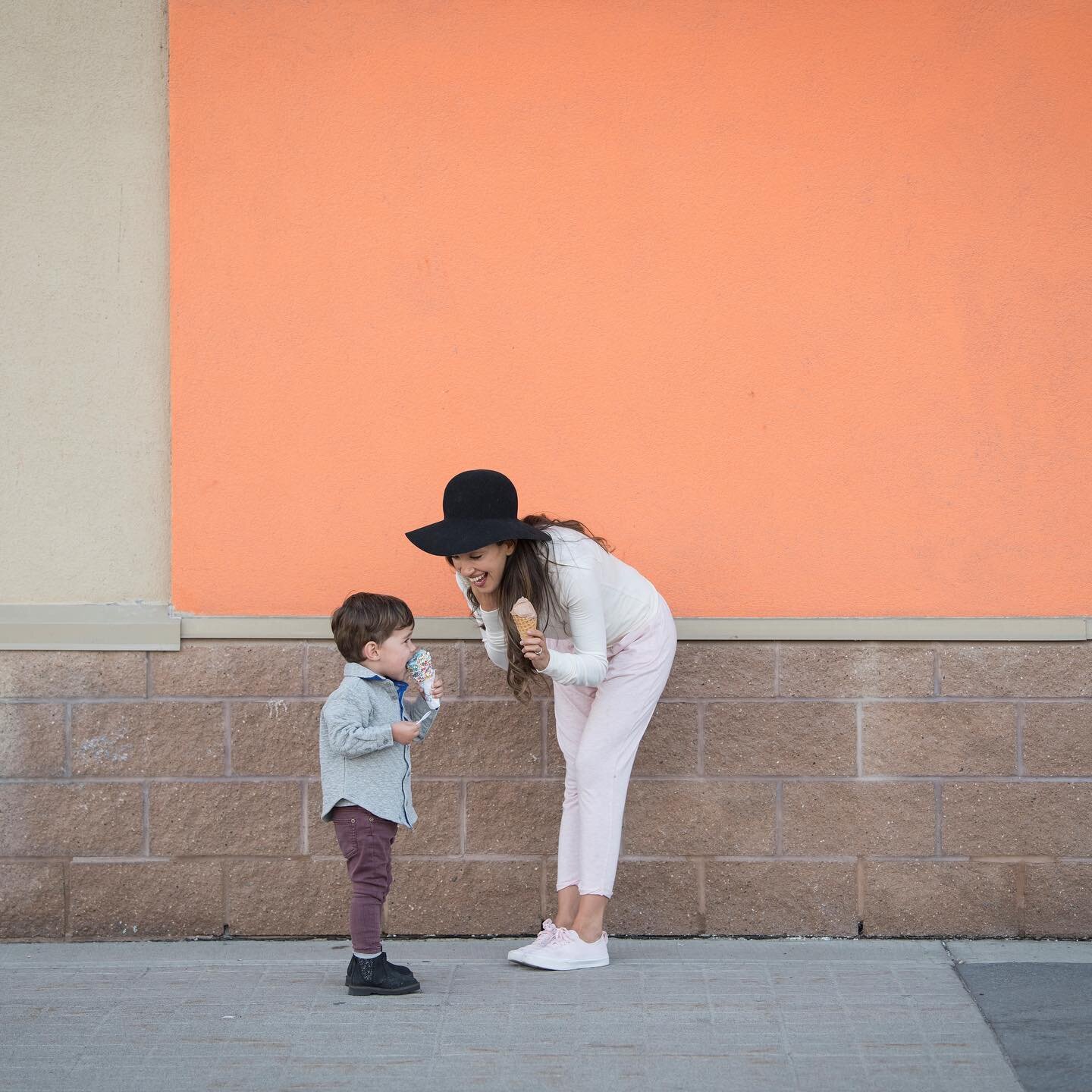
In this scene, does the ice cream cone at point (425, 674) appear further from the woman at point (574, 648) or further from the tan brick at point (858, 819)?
the tan brick at point (858, 819)

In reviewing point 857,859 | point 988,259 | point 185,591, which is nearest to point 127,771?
point 185,591

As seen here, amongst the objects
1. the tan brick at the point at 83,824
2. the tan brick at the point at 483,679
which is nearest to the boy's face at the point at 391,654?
the tan brick at the point at 483,679

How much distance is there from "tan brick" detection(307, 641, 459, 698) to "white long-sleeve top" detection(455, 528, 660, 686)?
1.36 ft

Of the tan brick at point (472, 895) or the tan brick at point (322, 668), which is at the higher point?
the tan brick at point (322, 668)

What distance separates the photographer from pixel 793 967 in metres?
4.35

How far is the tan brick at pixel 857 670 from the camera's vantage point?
15.3ft

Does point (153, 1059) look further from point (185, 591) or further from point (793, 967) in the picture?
point (793, 967)

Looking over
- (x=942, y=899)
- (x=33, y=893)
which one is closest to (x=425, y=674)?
(x=33, y=893)

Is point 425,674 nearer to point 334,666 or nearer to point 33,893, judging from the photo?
point 334,666

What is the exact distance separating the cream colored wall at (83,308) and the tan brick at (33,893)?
3.03 feet

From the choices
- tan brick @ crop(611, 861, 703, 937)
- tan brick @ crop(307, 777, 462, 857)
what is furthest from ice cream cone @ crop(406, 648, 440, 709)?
tan brick @ crop(611, 861, 703, 937)

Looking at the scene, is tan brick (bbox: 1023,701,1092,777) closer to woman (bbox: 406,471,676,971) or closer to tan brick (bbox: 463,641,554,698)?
woman (bbox: 406,471,676,971)

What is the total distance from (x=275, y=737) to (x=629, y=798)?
4.08 ft

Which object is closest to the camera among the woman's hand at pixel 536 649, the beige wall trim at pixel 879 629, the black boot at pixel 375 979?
the woman's hand at pixel 536 649
